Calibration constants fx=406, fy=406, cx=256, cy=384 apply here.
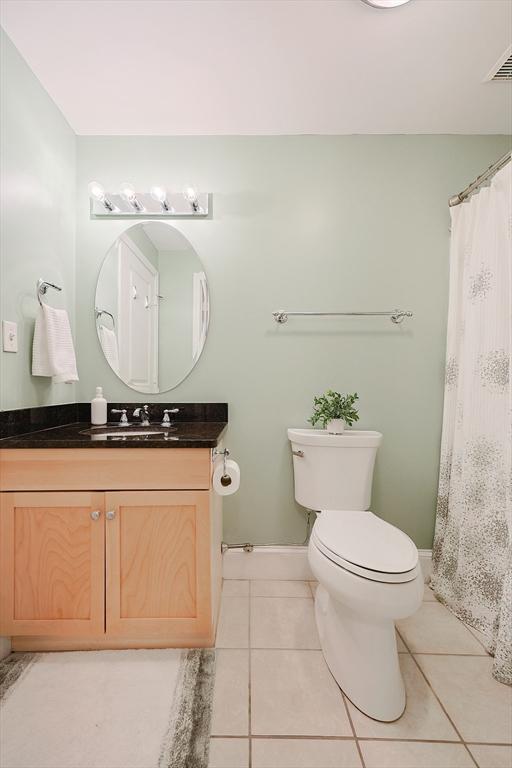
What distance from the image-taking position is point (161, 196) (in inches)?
81.1

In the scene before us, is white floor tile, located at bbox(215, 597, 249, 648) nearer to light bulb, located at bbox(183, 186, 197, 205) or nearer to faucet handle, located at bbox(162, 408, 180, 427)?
faucet handle, located at bbox(162, 408, 180, 427)

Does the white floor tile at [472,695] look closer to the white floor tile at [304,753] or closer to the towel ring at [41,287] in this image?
the white floor tile at [304,753]

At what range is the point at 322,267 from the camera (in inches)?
84.4

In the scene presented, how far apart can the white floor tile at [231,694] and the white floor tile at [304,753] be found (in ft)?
0.26

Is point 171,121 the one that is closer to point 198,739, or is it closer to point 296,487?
point 296,487

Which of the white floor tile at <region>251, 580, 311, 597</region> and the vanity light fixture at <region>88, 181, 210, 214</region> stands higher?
the vanity light fixture at <region>88, 181, 210, 214</region>

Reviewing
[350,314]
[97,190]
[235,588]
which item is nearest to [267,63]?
[97,190]

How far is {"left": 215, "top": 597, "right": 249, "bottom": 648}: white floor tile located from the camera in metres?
1.63

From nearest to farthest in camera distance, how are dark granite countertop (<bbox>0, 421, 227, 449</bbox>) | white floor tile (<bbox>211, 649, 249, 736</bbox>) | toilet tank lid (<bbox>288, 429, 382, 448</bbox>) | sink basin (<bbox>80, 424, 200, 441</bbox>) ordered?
white floor tile (<bbox>211, 649, 249, 736</bbox>)
dark granite countertop (<bbox>0, 421, 227, 449</bbox>)
sink basin (<bbox>80, 424, 200, 441</bbox>)
toilet tank lid (<bbox>288, 429, 382, 448</bbox>)

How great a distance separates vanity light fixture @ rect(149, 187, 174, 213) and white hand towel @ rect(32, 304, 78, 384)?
0.76 metres

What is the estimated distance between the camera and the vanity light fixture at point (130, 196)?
2037mm

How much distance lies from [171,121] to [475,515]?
234 cm

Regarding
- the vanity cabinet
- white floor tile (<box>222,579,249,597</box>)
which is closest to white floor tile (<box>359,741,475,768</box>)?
the vanity cabinet

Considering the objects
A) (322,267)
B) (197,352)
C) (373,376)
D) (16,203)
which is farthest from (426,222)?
(16,203)
